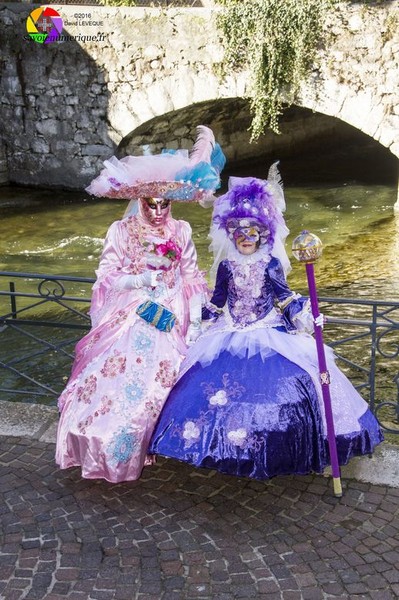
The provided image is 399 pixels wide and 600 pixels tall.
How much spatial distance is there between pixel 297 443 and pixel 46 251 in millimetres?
Answer: 7956

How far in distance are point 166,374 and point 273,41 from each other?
8.20m

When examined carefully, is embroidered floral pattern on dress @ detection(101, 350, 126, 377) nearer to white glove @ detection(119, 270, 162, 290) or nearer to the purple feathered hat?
white glove @ detection(119, 270, 162, 290)

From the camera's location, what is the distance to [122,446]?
4297 mm

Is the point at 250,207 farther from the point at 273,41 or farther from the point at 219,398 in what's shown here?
the point at 273,41

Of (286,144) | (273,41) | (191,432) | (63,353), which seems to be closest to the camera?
(191,432)

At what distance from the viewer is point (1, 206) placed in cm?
1372

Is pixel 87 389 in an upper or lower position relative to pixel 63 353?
upper

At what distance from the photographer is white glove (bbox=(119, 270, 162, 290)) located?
4742 millimetres

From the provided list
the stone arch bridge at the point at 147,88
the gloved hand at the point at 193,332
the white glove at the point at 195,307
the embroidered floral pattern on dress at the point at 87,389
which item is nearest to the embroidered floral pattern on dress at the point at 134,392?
the embroidered floral pattern on dress at the point at 87,389

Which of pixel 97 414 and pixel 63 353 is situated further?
pixel 63 353

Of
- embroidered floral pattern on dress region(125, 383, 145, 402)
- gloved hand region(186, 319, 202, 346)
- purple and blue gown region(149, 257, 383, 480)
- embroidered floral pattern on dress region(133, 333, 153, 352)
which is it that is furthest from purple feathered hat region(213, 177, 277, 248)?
embroidered floral pattern on dress region(125, 383, 145, 402)

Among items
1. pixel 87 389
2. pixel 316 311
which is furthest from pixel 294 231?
pixel 87 389

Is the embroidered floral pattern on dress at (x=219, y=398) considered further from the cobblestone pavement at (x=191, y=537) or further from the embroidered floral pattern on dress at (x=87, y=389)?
the embroidered floral pattern on dress at (x=87, y=389)

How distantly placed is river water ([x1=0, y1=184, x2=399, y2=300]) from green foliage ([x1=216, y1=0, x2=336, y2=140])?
2.12 metres
